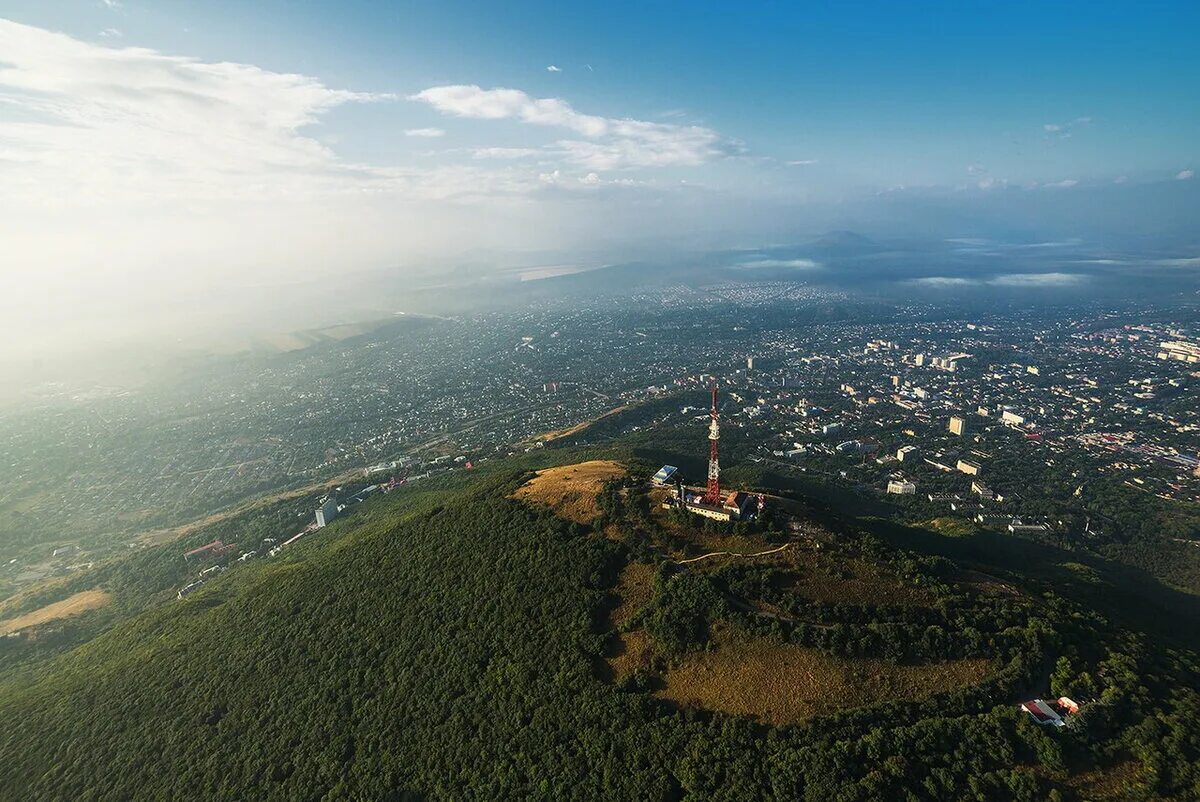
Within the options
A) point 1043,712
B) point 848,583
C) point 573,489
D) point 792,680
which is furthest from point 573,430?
point 1043,712

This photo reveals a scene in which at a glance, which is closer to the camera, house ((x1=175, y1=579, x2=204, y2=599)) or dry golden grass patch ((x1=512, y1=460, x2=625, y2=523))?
dry golden grass patch ((x1=512, y1=460, x2=625, y2=523))

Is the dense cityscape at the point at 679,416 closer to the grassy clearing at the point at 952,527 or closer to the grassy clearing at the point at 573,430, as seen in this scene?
the grassy clearing at the point at 952,527

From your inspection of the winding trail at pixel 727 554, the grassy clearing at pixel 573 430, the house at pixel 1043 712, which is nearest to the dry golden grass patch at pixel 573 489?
the winding trail at pixel 727 554

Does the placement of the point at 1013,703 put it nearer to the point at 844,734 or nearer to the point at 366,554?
the point at 844,734

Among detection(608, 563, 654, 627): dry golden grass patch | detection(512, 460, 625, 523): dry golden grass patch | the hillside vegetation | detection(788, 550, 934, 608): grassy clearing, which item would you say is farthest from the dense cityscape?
detection(608, 563, 654, 627): dry golden grass patch

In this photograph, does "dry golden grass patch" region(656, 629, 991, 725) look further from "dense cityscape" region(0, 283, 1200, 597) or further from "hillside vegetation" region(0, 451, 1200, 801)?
"dense cityscape" region(0, 283, 1200, 597)

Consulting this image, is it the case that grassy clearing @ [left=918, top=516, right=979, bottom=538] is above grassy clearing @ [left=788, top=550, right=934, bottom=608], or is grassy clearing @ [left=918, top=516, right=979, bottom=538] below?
below

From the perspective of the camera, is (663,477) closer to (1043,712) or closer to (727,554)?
A: (727,554)
